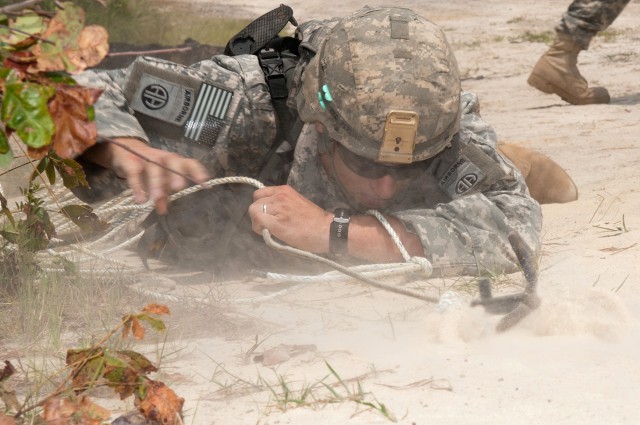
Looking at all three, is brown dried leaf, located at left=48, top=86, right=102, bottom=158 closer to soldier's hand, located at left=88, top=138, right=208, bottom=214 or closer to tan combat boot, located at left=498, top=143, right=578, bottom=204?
soldier's hand, located at left=88, top=138, right=208, bottom=214

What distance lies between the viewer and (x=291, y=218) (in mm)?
3318

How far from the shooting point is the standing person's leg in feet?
22.5

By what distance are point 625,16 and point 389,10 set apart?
296 inches

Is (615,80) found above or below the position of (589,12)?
below

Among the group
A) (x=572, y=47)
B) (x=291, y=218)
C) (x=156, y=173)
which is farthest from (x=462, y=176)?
(x=572, y=47)

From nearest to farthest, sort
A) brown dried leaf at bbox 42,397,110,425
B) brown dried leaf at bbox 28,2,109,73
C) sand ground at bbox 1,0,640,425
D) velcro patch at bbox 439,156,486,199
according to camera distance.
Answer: brown dried leaf at bbox 28,2,109,73 < brown dried leaf at bbox 42,397,110,425 < sand ground at bbox 1,0,640,425 < velcro patch at bbox 439,156,486,199

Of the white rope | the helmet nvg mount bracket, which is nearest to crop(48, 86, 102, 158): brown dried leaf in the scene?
the white rope

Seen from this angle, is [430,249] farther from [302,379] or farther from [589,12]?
[589,12]

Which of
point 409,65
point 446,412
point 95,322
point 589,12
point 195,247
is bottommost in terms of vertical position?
point 589,12

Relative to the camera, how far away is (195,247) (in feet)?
11.9

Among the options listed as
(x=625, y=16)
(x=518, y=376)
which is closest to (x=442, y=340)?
(x=518, y=376)

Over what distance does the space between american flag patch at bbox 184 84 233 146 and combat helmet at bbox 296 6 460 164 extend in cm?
44

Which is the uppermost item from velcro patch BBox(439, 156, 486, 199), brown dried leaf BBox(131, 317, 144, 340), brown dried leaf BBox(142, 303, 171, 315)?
brown dried leaf BBox(142, 303, 171, 315)

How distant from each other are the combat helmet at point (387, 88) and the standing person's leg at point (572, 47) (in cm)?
370
